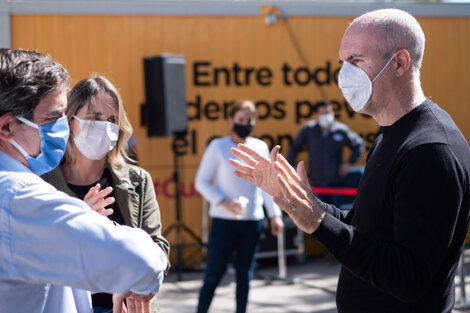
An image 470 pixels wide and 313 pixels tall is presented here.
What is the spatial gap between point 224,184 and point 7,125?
408 centimetres

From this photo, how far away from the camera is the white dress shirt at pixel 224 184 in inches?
222

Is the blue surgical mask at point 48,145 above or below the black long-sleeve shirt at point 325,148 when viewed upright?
above

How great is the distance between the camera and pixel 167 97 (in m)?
8.70

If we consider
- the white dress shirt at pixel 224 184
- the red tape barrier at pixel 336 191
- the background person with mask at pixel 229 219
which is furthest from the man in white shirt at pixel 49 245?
the red tape barrier at pixel 336 191

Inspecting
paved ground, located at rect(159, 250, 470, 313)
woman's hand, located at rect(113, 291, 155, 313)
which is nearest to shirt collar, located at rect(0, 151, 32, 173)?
woman's hand, located at rect(113, 291, 155, 313)

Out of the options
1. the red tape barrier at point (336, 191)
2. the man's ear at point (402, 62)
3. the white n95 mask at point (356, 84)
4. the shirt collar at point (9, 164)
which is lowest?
the red tape barrier at point (336, 191)

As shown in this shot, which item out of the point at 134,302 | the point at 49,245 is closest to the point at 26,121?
the point at 49,245

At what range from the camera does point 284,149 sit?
33.2 feet

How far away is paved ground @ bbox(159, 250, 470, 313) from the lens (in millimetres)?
6832

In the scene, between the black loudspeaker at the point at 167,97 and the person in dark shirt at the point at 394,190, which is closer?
the person in dark shirt at the point at 394,190

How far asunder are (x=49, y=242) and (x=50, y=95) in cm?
52

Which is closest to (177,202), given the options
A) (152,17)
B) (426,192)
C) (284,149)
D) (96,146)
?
(284,149)

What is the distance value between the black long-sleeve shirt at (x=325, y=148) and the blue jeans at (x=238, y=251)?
3.75 meters

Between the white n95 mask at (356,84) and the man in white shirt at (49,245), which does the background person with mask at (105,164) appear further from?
the man in white shirt at (49,245)
